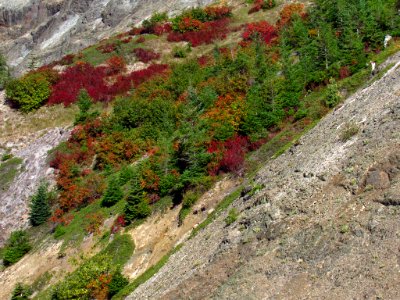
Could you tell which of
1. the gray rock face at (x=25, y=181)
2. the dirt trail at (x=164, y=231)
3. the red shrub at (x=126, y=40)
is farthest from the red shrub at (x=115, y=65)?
the dirt trail at (x=164, y=231)

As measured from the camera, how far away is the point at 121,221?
28.4 m

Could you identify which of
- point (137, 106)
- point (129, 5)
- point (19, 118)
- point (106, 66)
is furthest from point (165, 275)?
point (129, 5)

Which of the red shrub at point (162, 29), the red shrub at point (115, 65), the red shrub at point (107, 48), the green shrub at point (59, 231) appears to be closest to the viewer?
the green shrub at point (59, 231)

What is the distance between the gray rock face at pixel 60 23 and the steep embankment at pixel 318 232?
6125cm

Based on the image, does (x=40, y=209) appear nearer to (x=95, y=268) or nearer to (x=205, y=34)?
(x=95, y=268)

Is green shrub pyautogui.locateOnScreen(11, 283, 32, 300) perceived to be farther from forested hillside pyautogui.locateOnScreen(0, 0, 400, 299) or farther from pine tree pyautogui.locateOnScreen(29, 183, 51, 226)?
pine tree pyautogui.locateOnScreen(29, 183, 51, 226)

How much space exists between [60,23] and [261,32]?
6090 cm

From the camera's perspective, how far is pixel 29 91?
171 feet

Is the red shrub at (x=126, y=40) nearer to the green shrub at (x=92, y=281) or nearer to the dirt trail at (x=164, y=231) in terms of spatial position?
the dirt trail at (x=164, y=231)

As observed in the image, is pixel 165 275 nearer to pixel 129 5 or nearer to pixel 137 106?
pixel 137 106

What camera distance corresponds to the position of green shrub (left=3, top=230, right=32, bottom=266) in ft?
105

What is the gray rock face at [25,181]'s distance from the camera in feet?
123

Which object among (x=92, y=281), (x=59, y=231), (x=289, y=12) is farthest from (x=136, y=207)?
(x=289, y=12)

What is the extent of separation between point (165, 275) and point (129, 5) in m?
78.6
